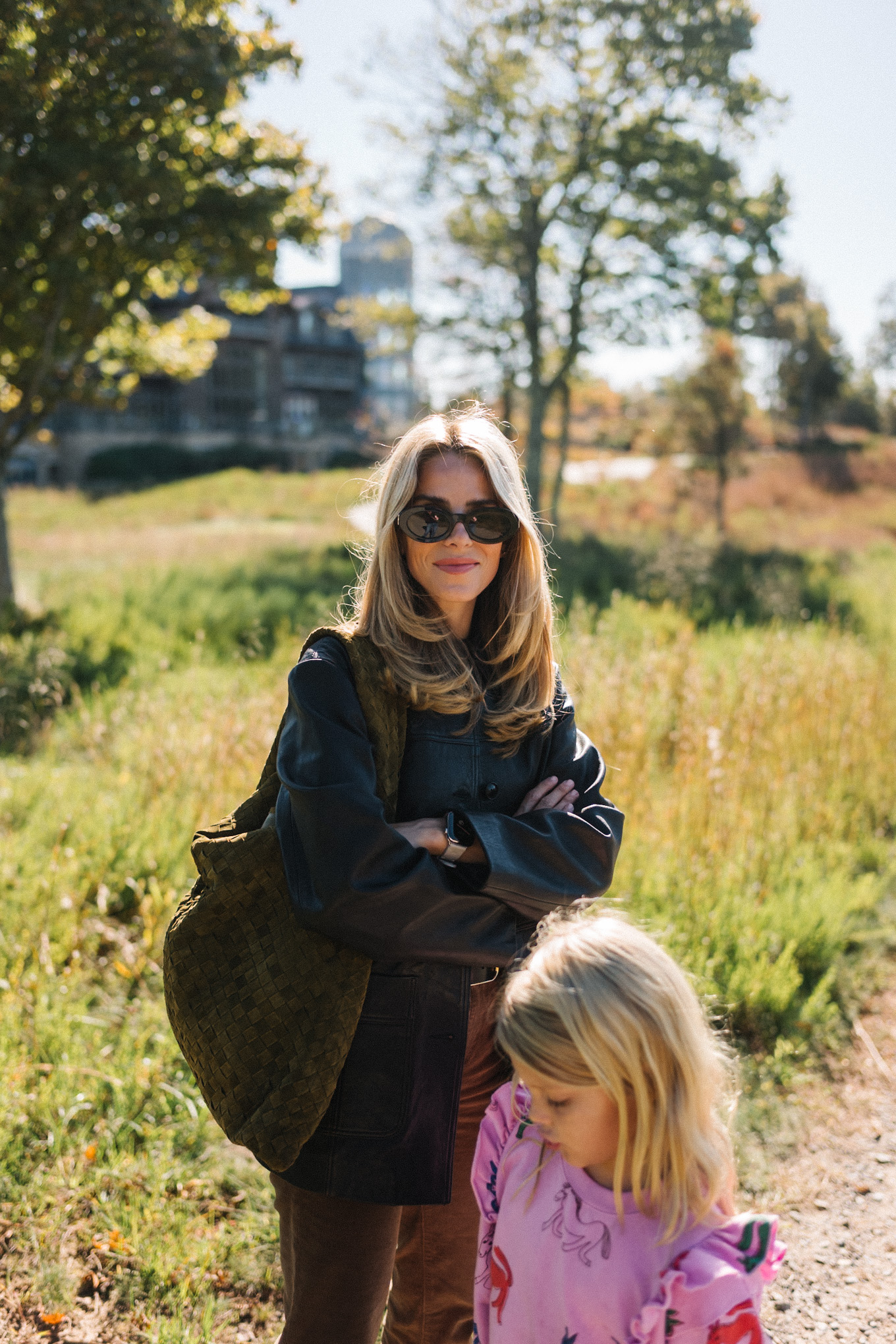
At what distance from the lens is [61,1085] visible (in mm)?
3127

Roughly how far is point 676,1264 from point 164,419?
2182 inches

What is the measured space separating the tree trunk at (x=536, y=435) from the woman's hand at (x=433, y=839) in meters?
20.1

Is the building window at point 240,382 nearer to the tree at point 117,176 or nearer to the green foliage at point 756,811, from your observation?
the tree at point 117,176

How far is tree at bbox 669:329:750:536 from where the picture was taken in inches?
925

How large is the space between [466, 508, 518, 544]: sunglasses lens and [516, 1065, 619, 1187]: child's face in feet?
3.49

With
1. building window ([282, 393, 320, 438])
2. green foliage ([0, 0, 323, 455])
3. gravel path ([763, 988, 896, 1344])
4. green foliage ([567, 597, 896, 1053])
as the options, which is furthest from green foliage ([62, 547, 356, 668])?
building window ([282, 393, 320, 438])

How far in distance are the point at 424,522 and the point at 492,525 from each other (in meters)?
0.15

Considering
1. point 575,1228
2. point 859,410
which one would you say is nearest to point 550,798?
point 575,1228

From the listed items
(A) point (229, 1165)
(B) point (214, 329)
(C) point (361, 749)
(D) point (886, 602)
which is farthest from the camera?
(B) point (214, 329)

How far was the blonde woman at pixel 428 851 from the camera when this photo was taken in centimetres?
176

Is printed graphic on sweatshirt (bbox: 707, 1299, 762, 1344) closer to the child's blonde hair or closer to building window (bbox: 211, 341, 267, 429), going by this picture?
the child's blonde hair

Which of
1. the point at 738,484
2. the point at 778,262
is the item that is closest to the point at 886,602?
the point at 778,262

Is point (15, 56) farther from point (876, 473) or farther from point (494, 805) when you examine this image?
point (876, 473)

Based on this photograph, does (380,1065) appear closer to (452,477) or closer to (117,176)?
(452,477)
